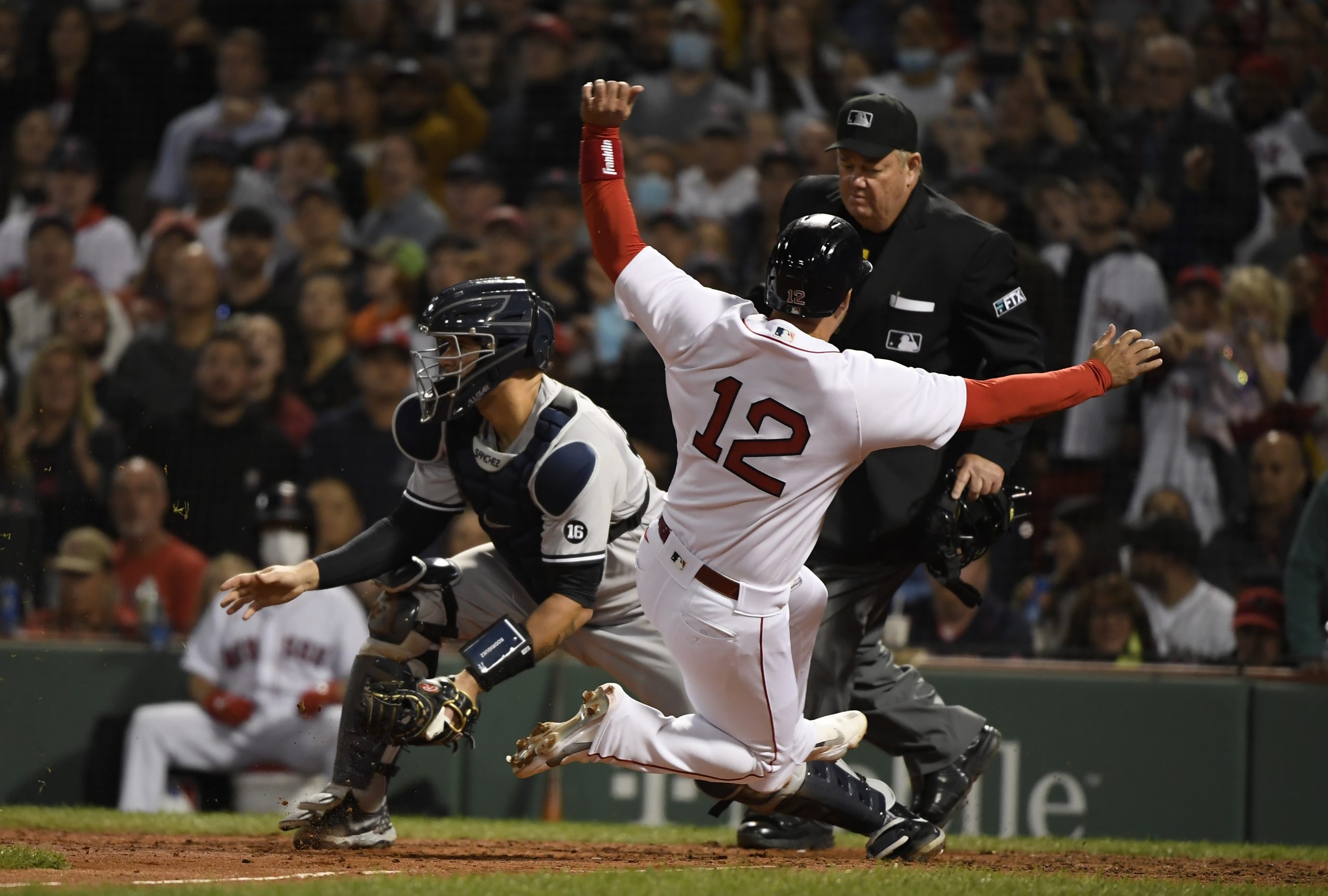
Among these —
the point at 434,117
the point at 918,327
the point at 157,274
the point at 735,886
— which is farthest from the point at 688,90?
the point at 735,886

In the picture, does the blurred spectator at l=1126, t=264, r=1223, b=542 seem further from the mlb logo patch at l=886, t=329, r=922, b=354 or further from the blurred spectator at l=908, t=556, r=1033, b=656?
the mlb logo patch at l=886, t=329, r=922, b=354

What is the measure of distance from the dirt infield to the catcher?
274 millimetres

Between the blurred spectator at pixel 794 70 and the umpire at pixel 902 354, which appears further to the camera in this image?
the blurred spectator at pixel 794 70

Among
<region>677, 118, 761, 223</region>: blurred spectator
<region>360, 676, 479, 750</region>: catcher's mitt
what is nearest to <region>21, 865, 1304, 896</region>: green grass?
<region>360, 676, 479, 750</region>: catcher's mitt

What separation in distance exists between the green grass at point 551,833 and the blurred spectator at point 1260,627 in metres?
0.91

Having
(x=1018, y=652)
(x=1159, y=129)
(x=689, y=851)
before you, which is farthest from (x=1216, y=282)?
(x=689, y=851)

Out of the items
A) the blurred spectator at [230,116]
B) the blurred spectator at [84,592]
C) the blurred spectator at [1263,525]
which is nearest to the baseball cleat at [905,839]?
the blurred spectator at [1263,525]

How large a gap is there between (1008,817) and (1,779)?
4.39m

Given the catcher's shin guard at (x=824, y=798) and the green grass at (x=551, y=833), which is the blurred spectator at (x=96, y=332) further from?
the catcher's shin guard at (x=824, y=798)

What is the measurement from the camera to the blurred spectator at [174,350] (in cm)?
895

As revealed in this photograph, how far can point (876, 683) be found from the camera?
516 centimetres

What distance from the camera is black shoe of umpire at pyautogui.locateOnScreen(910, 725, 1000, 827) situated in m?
5.09

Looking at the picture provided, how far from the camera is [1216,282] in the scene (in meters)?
8.10

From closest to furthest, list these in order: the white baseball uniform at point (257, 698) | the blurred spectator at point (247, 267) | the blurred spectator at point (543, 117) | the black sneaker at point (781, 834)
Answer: the black sneaker at point (781, 834), the white baseball uniform at point (257, 698), the blurred spectator at point (247, 267), the blurred spectator at point (543, 117)
